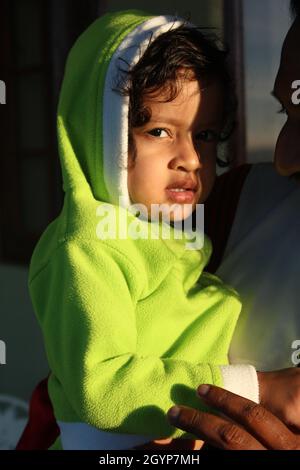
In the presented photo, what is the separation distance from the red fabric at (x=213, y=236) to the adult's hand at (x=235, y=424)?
0.45 metres

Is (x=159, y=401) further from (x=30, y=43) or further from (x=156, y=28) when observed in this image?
(x=30, y=43)

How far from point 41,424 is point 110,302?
54 centimetres

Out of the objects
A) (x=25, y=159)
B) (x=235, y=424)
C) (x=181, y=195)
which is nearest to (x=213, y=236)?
(x=181, y=195)

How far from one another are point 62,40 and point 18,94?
0.44 m

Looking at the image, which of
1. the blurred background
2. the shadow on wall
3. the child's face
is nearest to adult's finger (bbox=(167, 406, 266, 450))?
the child's face

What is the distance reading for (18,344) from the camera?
3.48 m

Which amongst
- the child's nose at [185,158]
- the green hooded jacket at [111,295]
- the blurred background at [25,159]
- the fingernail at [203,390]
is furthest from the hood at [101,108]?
the blurred background at [25,159]

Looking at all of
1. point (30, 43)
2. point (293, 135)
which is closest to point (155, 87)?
point (293, 135)

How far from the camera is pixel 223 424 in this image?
130 centimetres

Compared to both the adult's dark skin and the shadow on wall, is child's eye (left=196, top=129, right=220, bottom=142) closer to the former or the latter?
the adult's dark skin

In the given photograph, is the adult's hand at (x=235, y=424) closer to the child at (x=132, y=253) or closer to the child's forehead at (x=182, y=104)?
the child at (x=132, y=253)

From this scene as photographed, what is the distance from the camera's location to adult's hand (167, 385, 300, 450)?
1.29 meters

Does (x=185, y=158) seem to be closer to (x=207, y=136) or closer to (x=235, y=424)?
(x=207, y=136)

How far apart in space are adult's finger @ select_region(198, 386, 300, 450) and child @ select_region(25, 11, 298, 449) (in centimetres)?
7
